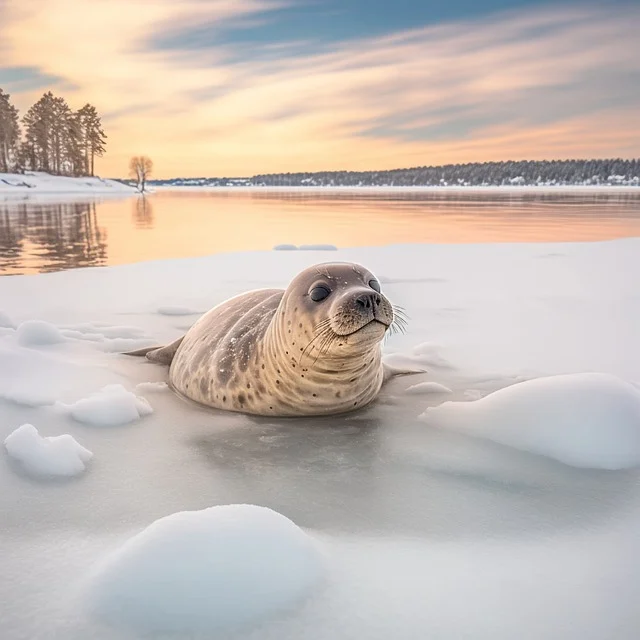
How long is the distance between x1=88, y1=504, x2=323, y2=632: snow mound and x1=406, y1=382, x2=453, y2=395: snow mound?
1681 millimetres

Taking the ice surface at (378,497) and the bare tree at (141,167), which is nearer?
the ice surface at (378,497)

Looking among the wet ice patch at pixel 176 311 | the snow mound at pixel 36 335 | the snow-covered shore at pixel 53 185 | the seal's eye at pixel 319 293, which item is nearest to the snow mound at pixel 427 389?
the seal's eye at pixel 319 293

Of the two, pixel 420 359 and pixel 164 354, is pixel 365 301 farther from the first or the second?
pixel 164 354

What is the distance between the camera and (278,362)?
2797mm

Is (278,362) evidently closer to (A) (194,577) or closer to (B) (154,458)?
(B) (154,458)

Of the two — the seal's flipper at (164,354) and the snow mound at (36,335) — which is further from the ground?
the snow mound at (36,335)

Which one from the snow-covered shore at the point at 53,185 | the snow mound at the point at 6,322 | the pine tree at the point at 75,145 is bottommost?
the snow mound at the point at 6,322

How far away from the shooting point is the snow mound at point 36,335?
378 centimetres

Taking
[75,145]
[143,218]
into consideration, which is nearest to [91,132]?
[75,145]

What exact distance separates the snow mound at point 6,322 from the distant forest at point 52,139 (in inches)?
2360

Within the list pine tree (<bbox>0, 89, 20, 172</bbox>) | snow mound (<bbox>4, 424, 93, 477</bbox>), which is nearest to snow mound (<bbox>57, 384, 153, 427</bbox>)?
snow mound (<bbox>4, 424, 93, 477</bbox>)

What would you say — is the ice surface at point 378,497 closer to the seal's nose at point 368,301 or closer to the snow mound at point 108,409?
the snow mound at point 108,409

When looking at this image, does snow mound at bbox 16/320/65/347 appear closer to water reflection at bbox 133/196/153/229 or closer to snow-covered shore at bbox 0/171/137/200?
water reflection at bbox 133/196/153/229

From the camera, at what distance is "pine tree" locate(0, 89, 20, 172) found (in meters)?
55.1
